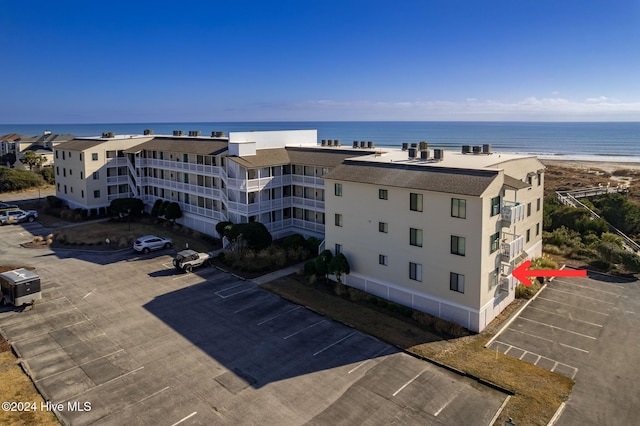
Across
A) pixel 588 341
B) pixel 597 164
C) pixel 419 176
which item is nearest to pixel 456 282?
pixel 419 176

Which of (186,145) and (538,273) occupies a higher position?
(186,145)

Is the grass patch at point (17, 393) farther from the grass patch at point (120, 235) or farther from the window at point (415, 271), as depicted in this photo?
the window at point (415, 271)

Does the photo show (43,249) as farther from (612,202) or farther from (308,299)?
(612,202)

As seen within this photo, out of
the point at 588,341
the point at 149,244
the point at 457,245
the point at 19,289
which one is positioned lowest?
the point at 588,341

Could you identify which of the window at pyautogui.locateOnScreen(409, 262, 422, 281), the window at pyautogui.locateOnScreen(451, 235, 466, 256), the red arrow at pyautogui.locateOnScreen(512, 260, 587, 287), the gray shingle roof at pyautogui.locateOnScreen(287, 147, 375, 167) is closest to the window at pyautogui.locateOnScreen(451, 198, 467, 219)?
the window at pyautogui.locateOnScreen(451, 235, 466, 256)

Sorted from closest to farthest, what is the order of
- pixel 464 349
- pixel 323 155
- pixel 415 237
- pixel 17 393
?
pixel 17 393 → pixel 464 349 → pixel 415 237 → pixel 323 155

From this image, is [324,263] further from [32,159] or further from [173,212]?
[32,159]

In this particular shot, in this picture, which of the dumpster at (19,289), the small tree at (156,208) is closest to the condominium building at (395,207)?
the small tree at (156,208)
